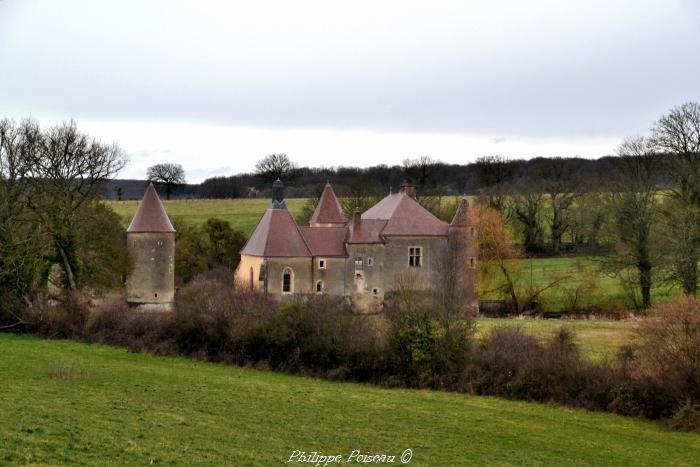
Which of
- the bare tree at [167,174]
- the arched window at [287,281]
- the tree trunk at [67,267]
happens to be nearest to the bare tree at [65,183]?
the tree trunk at [67,267]

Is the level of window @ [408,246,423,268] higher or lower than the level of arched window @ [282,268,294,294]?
higher

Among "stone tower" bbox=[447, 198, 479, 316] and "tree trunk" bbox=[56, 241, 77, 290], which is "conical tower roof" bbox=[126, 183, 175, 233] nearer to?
"tree trunk" bbox=[56, 241, 77, 290]

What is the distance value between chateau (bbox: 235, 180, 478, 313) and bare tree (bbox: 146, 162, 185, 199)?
51474mm

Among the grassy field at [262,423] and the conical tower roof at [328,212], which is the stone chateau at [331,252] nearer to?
the conical tower roof at [328,212]

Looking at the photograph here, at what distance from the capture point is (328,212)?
1975 inches

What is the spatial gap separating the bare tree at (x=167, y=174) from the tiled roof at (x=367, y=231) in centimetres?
5324

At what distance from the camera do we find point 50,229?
37.7m

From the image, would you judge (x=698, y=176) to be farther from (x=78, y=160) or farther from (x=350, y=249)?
(x=78, y=160)

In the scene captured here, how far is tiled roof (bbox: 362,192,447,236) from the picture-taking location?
1816 inches

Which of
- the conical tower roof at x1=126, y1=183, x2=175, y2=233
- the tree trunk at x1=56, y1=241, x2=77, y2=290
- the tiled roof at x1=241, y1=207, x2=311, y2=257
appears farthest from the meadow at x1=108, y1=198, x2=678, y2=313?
the tree trunk at x1=56, y1=241, x2=77, y2=290

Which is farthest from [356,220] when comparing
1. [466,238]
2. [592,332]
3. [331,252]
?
[592,332]

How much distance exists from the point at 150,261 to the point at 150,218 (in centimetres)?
237

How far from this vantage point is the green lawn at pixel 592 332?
97.6 feet

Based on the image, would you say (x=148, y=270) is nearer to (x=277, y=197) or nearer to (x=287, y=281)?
(x=287, y=281)
